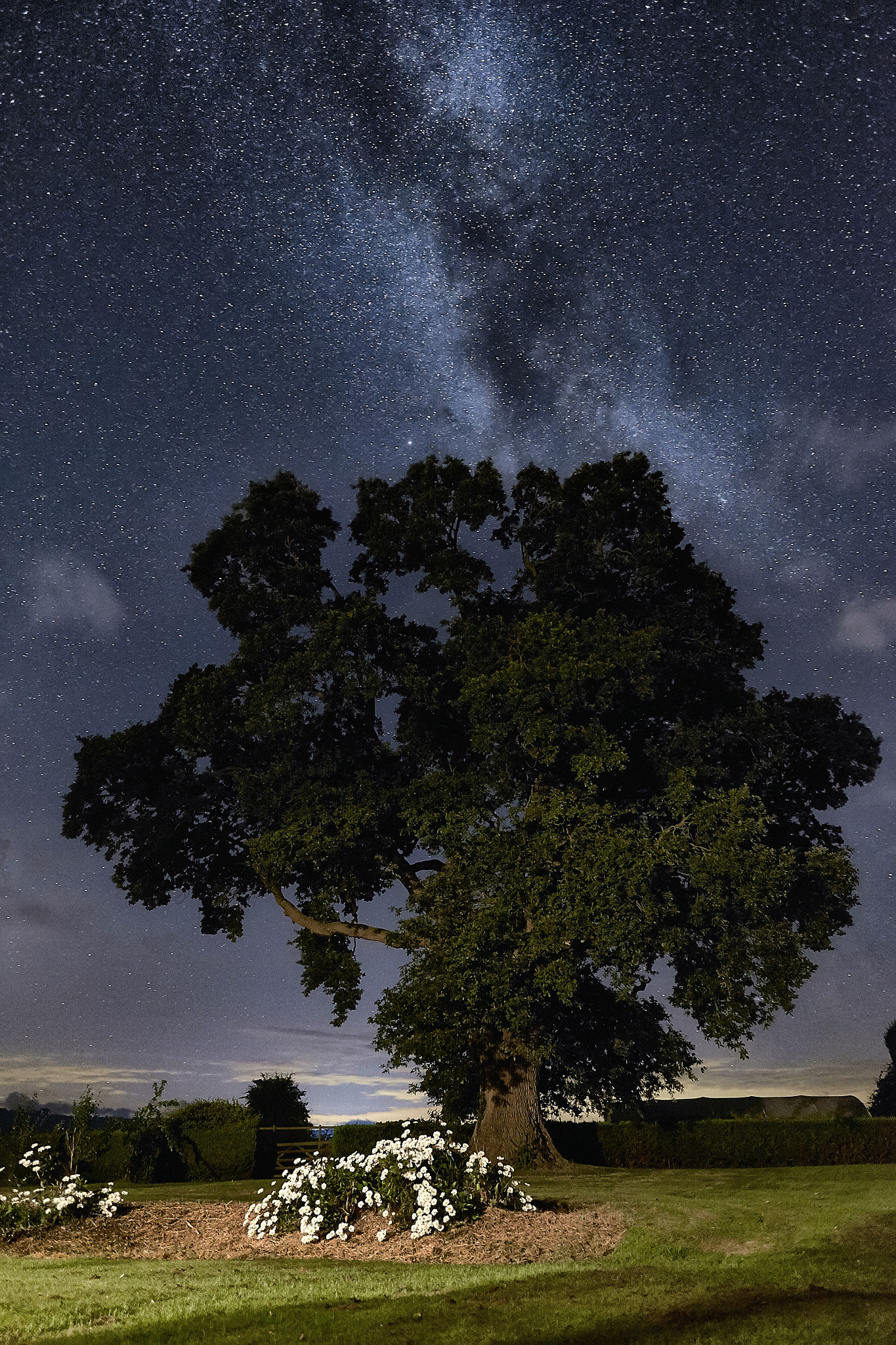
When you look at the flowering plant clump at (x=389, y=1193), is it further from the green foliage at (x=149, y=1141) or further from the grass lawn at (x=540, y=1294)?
the green foliage at (x=149, y=1141)

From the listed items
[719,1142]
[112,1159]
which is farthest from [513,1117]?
[112,1159]

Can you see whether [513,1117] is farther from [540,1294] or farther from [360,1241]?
[540,1294]

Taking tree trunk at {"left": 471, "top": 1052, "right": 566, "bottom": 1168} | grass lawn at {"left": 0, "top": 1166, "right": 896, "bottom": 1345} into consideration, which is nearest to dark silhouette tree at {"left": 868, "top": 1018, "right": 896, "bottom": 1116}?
tree trunk at {"left": 471, "top": 1052, "right": 566, "bottom": 1168}

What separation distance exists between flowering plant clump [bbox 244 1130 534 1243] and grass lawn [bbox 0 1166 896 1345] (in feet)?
3.58

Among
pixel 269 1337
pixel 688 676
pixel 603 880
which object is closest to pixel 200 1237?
pixel 269 1337

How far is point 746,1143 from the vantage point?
2258 centimetres

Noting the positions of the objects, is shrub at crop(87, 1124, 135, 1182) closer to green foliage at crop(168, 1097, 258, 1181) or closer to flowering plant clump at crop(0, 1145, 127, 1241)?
green foliage at crop(168, 1097, 258, 1181)

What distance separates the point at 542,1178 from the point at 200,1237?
7442 mm

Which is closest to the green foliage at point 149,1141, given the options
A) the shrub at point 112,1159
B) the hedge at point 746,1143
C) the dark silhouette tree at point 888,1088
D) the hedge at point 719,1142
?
the shrub at point 112,1159

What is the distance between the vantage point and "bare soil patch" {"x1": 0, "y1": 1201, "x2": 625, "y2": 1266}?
1025 cm

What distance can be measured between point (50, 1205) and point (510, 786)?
11.6 meters

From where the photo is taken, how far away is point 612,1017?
21.2 m

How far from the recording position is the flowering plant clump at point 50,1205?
1219 centimetres

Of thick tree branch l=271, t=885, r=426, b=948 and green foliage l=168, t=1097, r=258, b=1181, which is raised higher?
thick tree branch l=271, t=885, r=426, b=948
